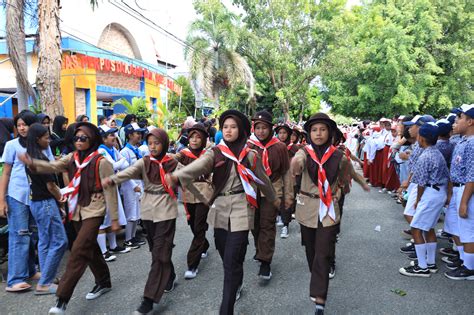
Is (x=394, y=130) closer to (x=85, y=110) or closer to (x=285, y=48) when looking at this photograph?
(x=85, y=110)

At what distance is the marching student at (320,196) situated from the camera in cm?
371

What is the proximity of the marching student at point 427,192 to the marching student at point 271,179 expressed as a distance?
1.60 m

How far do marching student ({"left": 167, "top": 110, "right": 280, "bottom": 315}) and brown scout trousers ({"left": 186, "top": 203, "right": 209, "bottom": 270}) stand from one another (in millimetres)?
1204

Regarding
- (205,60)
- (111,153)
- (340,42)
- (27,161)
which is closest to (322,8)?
(340,42)

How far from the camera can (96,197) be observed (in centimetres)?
400

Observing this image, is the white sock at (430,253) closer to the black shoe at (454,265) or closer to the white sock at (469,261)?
the black shoe at (454,265)

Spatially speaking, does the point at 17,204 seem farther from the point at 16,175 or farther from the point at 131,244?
the point at 131,244

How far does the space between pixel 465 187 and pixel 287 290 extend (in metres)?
2.37

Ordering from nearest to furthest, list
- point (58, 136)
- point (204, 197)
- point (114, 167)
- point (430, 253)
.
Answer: point (204, 197) → point (430, 253) → point (114, 167) → point (58, 136)

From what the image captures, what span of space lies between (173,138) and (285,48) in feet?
48.9

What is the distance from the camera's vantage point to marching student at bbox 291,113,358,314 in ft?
12.2

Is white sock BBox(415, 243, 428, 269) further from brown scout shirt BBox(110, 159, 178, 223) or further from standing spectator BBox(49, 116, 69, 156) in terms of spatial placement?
standing spectator BBox(49, 116, 69, 156)

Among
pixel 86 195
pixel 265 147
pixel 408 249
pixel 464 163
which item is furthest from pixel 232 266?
pixel 408 249

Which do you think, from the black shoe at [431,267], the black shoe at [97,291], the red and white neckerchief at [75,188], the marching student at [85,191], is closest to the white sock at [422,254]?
the black shoe at [431,267]
